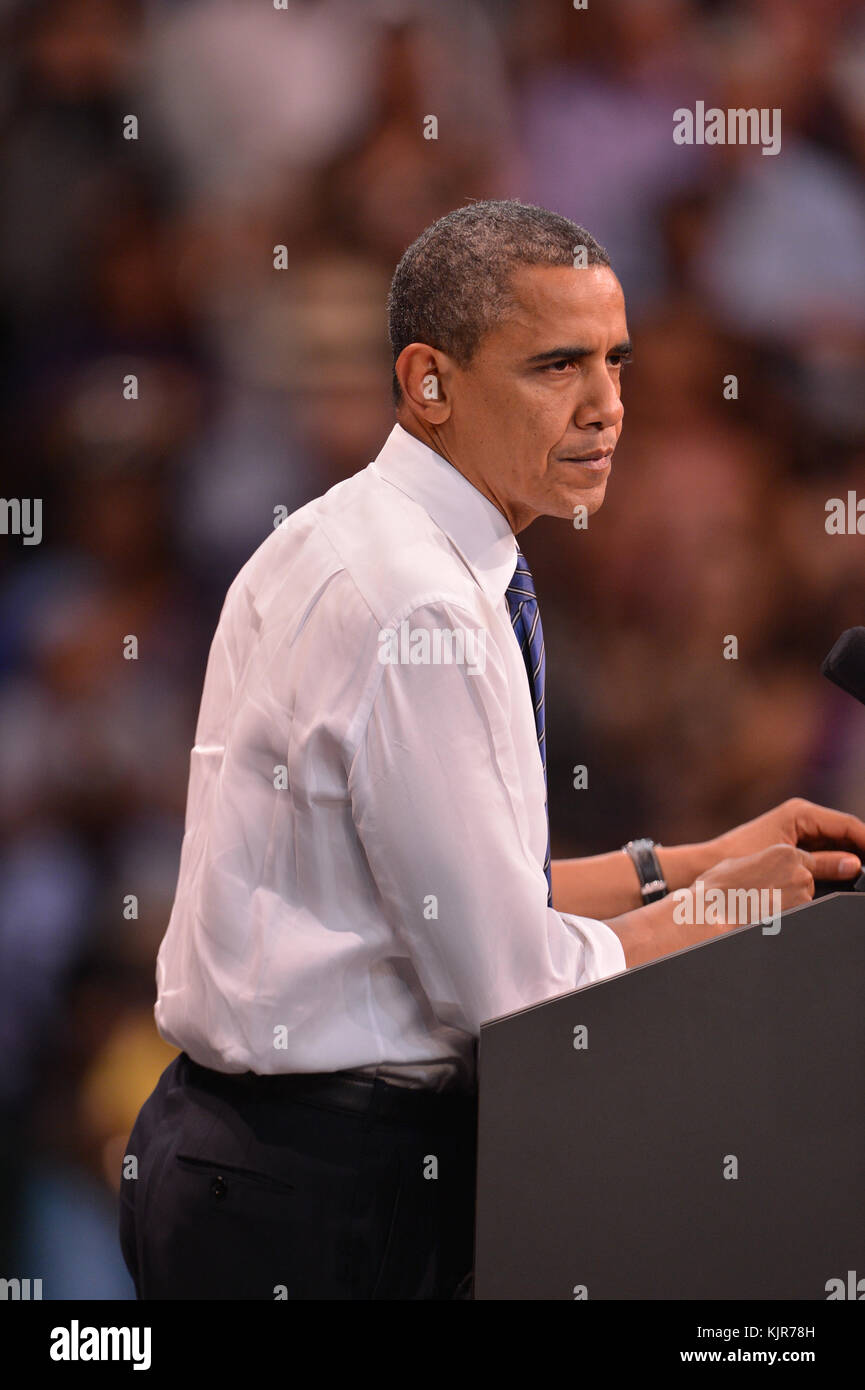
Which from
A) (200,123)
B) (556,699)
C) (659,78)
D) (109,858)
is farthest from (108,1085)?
(659,78)

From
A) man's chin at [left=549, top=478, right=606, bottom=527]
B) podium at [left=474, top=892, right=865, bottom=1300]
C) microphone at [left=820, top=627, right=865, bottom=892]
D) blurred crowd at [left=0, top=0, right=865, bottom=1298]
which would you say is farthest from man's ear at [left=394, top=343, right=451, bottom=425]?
blurred crowd at [left=0, top=0, right=865, bottom=1298]

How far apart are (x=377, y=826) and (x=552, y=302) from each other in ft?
1.22

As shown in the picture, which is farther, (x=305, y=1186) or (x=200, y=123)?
(x=200, y=123)

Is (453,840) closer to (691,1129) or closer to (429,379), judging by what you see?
(691,1129)

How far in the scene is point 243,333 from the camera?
5.26 feet

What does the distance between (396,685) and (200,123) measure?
3.31ft

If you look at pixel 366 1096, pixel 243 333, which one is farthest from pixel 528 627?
pixel 243 333

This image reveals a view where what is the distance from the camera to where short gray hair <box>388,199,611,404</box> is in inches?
36.4

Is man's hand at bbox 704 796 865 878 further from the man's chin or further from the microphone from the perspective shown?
the man's chin

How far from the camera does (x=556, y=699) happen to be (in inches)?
65.4
